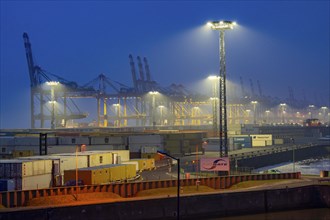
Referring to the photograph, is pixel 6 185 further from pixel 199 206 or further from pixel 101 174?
pixel 199 206

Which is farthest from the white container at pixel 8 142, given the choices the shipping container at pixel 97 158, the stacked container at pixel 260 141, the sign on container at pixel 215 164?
the stacked container at pixel 260 141

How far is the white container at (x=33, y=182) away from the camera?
38.4 m

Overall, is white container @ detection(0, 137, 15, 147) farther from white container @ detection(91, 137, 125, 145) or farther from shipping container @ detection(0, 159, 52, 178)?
shipping container @ detection(0, 159, 52, 178)

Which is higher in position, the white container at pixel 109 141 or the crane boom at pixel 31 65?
the crane boom at pixel 31 65

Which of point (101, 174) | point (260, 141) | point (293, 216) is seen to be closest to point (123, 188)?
point (101, 174)

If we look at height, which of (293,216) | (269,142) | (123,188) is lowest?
(293,216)

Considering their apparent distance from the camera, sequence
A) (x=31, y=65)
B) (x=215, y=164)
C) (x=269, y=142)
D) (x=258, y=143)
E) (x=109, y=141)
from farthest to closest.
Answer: (x=31, y=65)
(x=269, y=142)
(x=258, y=143)
(x=109, y=141)
(x=215, y=164)

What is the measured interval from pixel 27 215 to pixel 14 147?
40.1m

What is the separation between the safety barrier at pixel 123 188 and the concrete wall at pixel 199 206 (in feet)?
10.9

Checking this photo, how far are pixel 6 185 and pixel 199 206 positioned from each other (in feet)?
42.7

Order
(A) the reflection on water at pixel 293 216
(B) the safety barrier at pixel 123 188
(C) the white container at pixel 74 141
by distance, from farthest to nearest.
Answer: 1. (C) the white container at pixel 74 141
2. (A) the reflection on water at pixel 293 216
3. (B) the safety barrier at pixel 123 188

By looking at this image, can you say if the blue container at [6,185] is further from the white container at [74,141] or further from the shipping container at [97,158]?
the white container at [74,141]

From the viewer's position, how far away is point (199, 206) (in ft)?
128

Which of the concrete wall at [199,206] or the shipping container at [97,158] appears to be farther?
the shipping container at [97,158]
